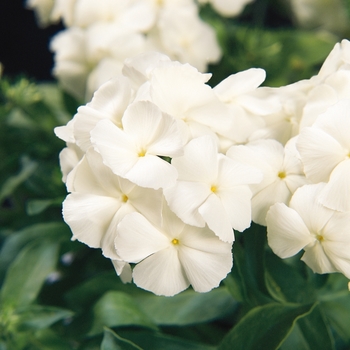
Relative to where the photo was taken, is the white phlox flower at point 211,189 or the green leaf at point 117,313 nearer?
the white phlox flower at point 211,189

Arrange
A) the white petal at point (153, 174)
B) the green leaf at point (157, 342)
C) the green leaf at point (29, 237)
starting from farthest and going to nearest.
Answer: the green leaf at point (29, 237)
the green leaf at point (157, 342)
the white petal at point (153, 174)

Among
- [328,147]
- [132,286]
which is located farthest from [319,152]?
[132,286]

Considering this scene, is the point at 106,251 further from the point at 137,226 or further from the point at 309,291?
the point at 309,291

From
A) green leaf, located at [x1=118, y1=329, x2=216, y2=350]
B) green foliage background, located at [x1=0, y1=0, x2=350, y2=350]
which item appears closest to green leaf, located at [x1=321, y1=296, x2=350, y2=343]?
green foliage background, located at [x1=0, y1=0, x2=350, y2=350]

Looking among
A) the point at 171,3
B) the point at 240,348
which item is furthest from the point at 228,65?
the point at 240,348

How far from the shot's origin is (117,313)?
37 cm

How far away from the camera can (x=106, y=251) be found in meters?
0.26

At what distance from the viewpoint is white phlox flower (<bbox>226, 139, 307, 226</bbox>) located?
0.27 metres

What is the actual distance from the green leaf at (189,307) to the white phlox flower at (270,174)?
13 cm

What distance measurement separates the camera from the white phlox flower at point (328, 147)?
0.25 metres

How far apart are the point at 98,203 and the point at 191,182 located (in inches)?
2.0

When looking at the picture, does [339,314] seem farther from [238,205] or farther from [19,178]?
[19,178]

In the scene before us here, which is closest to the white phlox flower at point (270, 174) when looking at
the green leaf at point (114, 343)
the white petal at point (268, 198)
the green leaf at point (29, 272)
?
the white petal at point (268, 198)

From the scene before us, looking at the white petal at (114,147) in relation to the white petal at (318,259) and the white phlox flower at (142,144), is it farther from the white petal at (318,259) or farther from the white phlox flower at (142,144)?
the white petal at (318,259)
